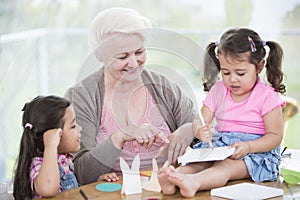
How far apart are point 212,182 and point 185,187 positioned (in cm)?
12

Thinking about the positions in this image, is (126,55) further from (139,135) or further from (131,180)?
(131,180)

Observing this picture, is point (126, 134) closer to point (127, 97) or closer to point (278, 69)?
point (127, 97)

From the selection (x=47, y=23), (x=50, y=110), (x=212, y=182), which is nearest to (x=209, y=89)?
(x=212, y=182)

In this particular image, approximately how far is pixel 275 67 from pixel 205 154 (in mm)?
393

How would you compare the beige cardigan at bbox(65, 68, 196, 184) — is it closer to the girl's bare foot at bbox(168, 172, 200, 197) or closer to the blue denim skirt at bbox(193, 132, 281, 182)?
the blue denim skirt at bbox(193, 132, 281, 182)

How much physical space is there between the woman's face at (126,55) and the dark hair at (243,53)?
0.70 ft

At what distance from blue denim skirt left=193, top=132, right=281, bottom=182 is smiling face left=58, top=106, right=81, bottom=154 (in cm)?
39

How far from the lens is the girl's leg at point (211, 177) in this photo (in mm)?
1777

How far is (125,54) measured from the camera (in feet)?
6.59

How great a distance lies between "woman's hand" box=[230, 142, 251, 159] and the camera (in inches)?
75.7

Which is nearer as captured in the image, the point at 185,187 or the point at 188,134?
the point at 185,187

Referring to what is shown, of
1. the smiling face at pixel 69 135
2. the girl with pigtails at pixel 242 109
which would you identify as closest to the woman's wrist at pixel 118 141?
the smiling face at pixel 69 135

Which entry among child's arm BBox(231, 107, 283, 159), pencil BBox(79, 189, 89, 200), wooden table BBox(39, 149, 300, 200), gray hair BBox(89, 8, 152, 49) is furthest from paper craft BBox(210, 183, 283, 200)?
gray hair BBox(89, 8, 152, 49)

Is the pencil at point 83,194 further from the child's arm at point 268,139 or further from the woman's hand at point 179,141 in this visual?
the child's arm at point 268,139
